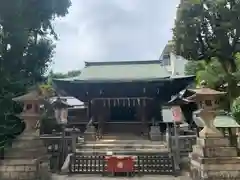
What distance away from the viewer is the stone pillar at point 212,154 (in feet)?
31.7

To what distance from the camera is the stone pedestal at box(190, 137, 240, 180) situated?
9648 millimetres

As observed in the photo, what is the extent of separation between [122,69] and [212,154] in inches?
649

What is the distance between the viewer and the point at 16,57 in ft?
44.7

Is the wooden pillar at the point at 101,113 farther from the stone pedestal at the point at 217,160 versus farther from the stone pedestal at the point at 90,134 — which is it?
the stone pedestal at the point at 217,160

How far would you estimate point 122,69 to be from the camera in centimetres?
2553

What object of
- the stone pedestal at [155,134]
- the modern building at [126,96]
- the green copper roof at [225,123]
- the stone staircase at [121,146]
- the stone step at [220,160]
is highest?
the modern building at [126,96]

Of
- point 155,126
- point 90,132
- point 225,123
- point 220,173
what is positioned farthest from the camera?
point 155,126

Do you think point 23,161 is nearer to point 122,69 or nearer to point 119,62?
point 122,69

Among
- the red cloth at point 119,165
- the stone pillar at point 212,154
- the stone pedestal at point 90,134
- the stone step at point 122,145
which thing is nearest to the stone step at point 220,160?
the stone pillar at point 212,154

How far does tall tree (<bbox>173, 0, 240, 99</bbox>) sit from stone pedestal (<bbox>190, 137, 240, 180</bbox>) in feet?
33.3

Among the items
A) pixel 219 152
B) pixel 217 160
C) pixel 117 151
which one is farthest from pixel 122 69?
pixel 217 160

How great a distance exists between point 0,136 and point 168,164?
7740mm

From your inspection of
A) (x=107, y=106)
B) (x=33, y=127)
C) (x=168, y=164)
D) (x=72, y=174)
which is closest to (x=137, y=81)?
(x=107, y=106)

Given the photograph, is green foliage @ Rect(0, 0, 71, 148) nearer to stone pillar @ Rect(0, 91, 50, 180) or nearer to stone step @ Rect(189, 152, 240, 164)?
stone pillar @ Rect(0, 91, 50, 180)
